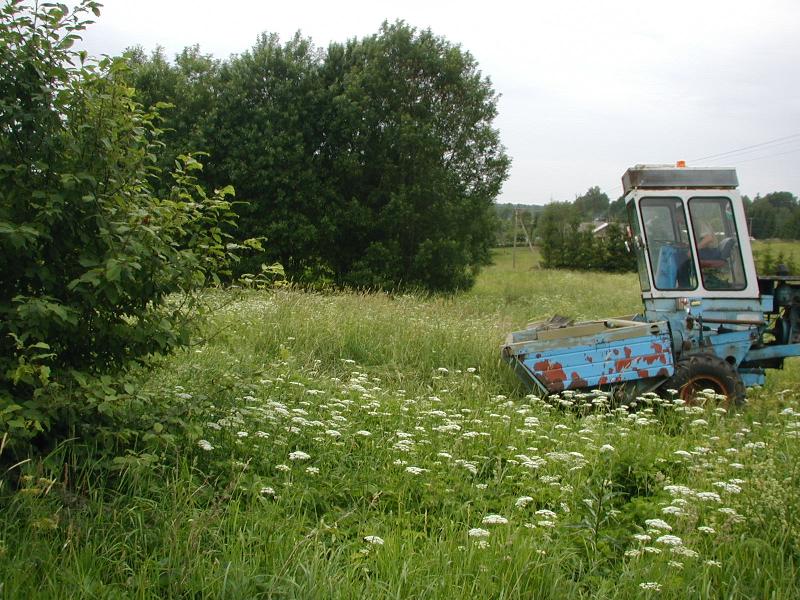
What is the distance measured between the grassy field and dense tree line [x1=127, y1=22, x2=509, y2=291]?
673 inches

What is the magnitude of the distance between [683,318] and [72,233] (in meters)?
6.89

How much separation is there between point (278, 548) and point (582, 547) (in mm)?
1673

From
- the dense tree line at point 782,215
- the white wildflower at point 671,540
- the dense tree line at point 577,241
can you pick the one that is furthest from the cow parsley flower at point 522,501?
the dense tree line at point 577,241

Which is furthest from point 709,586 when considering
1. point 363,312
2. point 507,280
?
point 507,280

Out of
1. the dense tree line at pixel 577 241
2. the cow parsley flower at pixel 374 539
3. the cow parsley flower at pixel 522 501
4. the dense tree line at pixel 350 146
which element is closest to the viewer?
the cow parsley flower at pixel 374 539

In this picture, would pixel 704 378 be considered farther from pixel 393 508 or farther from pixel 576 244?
pixel 576 244

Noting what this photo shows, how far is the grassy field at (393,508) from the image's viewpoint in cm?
335

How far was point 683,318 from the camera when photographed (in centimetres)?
834

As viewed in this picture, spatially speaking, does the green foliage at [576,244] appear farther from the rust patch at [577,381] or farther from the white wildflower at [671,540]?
the white wildflower at [671,540]

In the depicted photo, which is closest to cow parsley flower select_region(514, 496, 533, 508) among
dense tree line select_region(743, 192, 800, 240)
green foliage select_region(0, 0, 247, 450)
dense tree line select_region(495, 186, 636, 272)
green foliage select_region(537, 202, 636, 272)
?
green foliage select_region(0, 0, 247, 450)

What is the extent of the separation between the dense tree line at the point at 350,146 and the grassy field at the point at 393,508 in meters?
17.1

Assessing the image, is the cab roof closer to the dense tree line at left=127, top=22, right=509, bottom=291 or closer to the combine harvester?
the combine harvester

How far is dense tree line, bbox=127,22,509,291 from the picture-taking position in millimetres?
23016

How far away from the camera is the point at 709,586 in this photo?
3391mm
